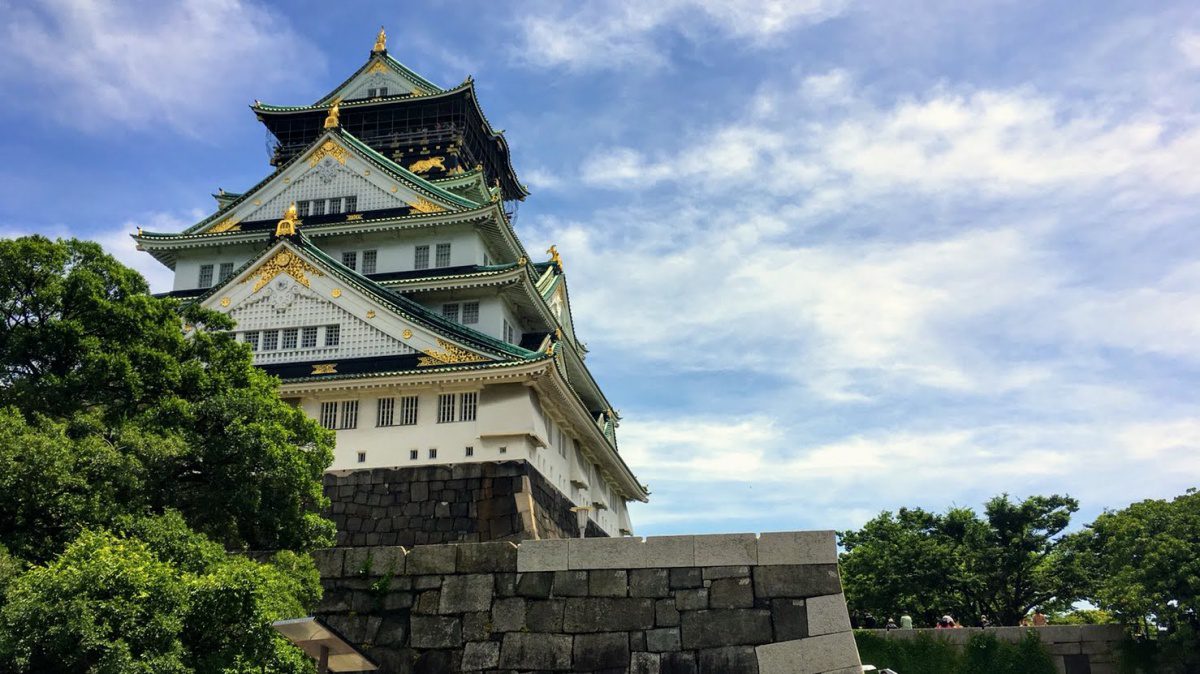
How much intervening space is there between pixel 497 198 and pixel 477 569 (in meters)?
20.5

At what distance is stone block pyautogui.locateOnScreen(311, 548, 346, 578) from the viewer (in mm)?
17188

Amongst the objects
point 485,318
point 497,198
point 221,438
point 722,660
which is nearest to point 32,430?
point 221,438

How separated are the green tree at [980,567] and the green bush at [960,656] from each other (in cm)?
805

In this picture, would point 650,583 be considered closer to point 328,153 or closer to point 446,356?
point 446,356

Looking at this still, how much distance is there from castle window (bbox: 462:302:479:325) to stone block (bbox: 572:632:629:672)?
19370 mm

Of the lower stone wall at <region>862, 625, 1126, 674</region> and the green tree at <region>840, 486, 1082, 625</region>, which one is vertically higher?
the green tree at <region>840, 486, 1082, 625</region>

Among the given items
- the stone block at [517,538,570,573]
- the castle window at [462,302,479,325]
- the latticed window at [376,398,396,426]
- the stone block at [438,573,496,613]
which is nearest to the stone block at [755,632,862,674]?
the stone block at [517,538,570,573]

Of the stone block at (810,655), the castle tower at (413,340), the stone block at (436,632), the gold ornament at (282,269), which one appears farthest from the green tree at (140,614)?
the gold ornament at (282,269)

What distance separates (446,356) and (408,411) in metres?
1.94

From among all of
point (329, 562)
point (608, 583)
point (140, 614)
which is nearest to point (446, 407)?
point (329, 562)

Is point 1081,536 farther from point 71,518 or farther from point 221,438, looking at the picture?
point 71,518

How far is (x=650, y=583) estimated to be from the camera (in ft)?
52.2

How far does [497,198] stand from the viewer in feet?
115

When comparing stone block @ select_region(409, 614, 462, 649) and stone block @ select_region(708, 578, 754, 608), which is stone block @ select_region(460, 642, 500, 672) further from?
stone block @ select_region(708, 578, 754, 608)
